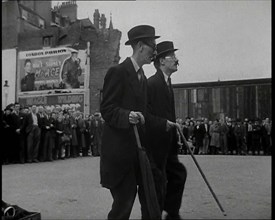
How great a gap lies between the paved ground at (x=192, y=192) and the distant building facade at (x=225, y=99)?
0.25m

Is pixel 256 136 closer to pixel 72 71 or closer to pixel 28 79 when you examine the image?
pixel 72 71

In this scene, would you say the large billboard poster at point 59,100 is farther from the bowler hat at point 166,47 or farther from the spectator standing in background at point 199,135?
the spectator standing in background at point 199,135

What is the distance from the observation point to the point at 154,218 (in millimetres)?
1933

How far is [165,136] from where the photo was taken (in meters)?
2.06

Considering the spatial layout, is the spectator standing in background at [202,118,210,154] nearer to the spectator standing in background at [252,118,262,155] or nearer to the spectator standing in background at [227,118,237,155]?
the spectator standing in background at [227,118,237,155]

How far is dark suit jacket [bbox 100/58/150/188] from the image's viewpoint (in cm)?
191

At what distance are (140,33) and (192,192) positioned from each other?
860mm

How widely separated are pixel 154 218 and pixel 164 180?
214mm

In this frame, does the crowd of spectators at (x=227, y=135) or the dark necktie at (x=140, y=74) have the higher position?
the dark necktie at (x=140, y=74)

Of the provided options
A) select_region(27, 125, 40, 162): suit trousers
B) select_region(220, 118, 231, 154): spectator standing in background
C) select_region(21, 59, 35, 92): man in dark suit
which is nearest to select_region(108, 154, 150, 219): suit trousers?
select_region(220, 118, 231, 154): spectator standing in background

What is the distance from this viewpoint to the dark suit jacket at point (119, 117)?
6.27 ft


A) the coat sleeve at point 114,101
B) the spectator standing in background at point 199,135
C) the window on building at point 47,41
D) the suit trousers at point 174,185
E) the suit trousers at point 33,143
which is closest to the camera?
the coat sleeve at point 114,101

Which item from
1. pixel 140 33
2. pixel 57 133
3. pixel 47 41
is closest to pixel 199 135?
pixel 140 33

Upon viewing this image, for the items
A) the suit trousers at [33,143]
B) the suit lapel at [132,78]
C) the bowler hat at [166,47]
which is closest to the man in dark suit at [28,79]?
the suit lapel at [132,78]
